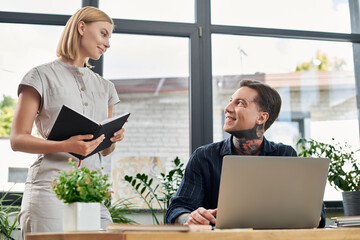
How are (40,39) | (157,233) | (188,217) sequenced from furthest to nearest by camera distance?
(40,39)
(188,217)
(157,233)

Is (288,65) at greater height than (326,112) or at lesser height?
greater

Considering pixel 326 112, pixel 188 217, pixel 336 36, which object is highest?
pixel 336 36

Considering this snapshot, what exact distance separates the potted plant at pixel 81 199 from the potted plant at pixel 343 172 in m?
2.43

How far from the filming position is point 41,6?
355 centimetres

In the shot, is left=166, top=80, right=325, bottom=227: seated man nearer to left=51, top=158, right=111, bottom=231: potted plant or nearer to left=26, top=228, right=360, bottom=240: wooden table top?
left=51, top=158, right=111, bottom=231: potted plant

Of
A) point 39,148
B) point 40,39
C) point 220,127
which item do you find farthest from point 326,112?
point 39,148

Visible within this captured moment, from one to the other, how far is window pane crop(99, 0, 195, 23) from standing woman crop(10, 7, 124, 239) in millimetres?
1417

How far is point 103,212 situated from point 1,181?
1.53 meters

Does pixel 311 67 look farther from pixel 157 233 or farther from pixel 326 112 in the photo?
pixel 157 233

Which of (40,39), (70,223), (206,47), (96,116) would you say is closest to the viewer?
(70,223)

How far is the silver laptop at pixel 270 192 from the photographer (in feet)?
4.47

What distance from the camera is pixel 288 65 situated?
13.0 ft

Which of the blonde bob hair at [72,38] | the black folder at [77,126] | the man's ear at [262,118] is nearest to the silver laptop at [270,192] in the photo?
the black folder at [77,126]

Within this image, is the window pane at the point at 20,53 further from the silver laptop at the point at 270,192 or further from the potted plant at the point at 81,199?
the silver laptop at the point at 270,192
